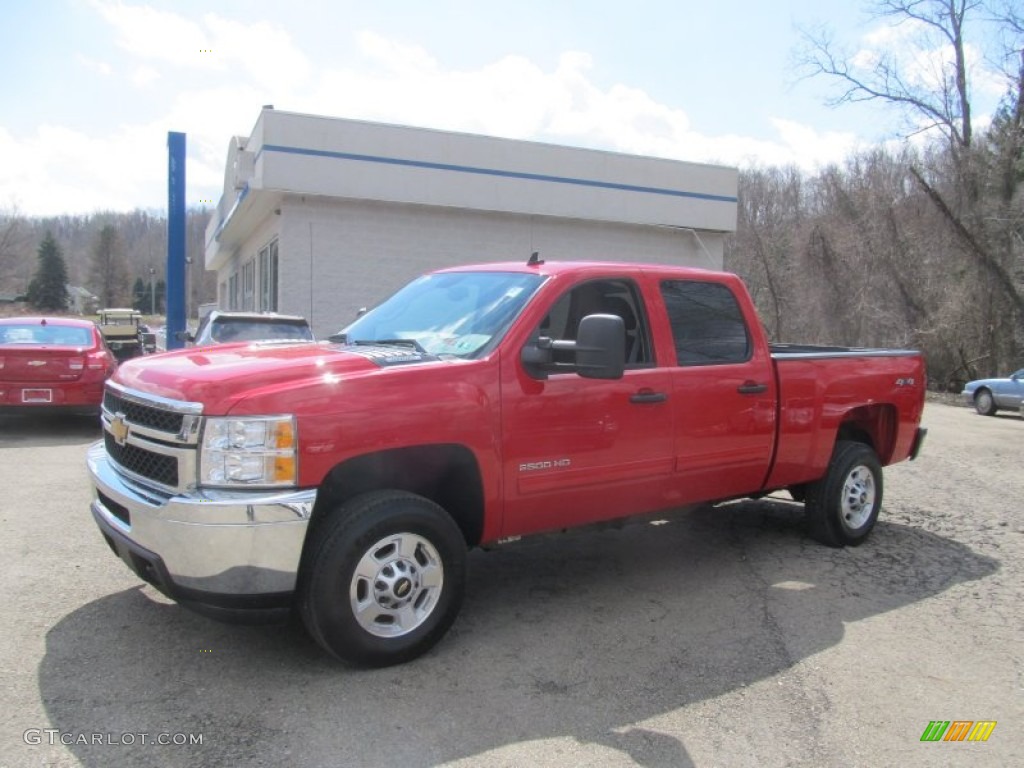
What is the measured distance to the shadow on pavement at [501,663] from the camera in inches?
129

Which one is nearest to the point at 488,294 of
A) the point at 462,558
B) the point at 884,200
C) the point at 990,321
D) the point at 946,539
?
the point at 462,558

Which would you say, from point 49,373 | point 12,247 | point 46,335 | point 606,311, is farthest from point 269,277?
point 12,247

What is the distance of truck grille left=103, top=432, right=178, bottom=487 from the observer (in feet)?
11.9

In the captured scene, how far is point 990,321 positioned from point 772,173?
26.1m

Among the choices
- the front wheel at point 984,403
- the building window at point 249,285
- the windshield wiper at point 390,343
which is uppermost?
the building window at point 249,285

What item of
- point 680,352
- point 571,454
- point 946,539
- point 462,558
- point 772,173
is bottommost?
point 946,539

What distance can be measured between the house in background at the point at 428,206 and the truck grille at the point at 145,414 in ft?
47.5

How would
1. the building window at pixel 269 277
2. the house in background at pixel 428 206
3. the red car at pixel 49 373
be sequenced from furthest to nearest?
the building window at pixel 269 277, the house in background at pixel 428 206, the red car at pixel 49 373

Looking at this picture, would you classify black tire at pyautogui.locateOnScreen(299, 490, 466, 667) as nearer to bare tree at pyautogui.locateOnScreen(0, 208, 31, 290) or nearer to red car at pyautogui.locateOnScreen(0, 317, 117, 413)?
red car at pyautogui.locateOnScreen(0, 317, 117, 413)

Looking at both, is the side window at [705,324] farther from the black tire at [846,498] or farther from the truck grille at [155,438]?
the truck grille at [155,438]

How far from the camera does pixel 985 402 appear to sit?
20031 mm

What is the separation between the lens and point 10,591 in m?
4.69

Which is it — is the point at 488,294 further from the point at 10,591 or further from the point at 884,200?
the point at 884,200

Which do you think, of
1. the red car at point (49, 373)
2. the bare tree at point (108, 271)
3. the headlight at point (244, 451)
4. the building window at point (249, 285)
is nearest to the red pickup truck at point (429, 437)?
the headlight at point (244, 451)
